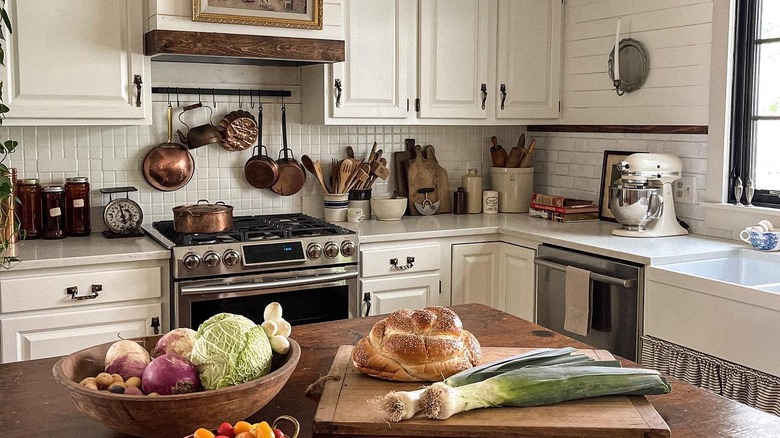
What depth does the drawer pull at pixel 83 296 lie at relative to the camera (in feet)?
10.6

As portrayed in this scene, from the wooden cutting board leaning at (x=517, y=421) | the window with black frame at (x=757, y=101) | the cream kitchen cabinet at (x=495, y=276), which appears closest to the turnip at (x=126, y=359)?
the wooden cutting board leaning at (x=517, y=421)

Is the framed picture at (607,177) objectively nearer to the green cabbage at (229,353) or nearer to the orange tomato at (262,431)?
the green cabbage at (229,353)

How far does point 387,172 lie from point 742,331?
2.12 m

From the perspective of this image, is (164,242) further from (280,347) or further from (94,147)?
(280,347)

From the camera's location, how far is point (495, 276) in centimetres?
425

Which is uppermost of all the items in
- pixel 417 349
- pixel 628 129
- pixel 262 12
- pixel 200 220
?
pixel 262 12

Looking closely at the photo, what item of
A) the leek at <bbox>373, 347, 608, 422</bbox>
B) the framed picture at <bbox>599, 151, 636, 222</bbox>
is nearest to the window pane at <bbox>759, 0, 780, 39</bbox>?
the framed picture at <bbox>599, 151, 636, 222</bbox>

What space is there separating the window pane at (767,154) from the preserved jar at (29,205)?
10.9ft

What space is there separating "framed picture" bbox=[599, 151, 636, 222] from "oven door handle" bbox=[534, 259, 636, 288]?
0.68 metres

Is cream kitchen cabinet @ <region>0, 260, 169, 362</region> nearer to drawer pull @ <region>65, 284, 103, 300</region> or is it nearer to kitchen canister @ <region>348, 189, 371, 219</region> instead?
drawer pull @ <region>65, 284, 103, 300</region>

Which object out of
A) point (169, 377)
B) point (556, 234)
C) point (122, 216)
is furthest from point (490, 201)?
point (169, 377)

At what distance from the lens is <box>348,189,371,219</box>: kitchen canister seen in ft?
14.5

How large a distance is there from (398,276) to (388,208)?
51cm

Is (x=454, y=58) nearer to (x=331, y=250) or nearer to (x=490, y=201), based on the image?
(x=490, y=201)
